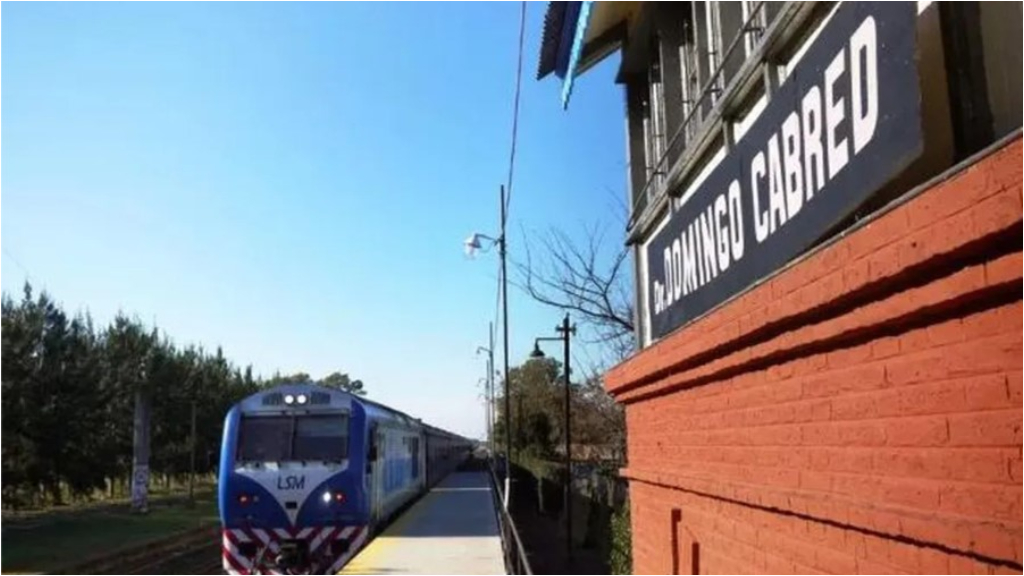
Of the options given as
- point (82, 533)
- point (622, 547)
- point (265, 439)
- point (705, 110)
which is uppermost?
point (705, 110)

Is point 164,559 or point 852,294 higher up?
point 852,294

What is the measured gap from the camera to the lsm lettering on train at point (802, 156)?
3.13 meters

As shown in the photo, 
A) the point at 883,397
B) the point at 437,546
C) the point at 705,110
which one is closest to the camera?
the point at 883,397

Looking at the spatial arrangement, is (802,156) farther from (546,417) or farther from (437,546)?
(546,417)

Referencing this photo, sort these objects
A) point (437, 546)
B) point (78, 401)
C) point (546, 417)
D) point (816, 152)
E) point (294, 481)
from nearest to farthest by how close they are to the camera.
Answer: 1. point (816, 152)
2. point (437, 546)
3. point (294, 481)
4. point (78, 401)
5. point (546, 417)

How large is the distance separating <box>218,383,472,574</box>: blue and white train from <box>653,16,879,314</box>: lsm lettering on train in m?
11.9

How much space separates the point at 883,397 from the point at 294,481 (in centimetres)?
1424

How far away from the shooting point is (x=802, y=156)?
12.2ft

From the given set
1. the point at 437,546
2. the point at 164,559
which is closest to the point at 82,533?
the point at 164,559

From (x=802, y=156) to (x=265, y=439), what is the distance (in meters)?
14.0

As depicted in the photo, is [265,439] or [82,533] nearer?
[265,439]

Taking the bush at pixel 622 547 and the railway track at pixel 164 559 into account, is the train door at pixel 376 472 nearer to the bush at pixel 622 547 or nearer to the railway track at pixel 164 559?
the railway track at pixel 164 559

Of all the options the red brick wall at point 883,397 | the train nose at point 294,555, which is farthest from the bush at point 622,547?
the red brick wall at point 883,397

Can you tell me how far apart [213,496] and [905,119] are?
4866 cm
